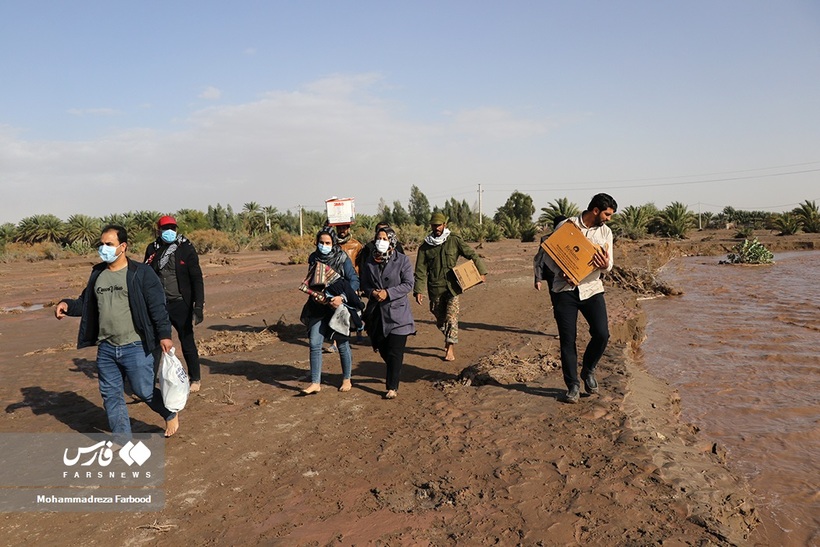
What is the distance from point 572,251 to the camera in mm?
5090

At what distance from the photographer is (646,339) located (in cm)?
904

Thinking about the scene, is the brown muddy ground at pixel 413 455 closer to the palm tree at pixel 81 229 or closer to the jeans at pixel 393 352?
the jeans at pixel 393 352

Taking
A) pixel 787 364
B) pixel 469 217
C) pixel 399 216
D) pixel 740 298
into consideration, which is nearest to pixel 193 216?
pixel 399 216

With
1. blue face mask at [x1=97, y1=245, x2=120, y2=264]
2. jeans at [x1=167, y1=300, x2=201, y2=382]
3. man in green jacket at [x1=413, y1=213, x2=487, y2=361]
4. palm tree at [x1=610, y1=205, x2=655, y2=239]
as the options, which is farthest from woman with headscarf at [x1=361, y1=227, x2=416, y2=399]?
palm tree at [x1=610, y1=205, x2=655, y2=239]

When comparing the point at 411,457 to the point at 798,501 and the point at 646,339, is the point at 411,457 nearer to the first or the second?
the point at 798,501

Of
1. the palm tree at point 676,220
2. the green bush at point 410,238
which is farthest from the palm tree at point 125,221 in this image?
the palm tree at point 676,220

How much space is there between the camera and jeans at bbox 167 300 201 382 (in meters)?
5.79

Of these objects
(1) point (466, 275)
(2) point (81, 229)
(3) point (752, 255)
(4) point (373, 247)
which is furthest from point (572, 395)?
(2) point (81, 229)

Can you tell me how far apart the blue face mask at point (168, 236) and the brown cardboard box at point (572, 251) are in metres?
3.64

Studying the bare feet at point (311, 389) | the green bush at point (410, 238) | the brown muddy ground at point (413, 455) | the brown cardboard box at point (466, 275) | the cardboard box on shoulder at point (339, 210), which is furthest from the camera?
the green bush at point (410, 238)

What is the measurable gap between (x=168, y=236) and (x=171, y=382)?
6.27 ft

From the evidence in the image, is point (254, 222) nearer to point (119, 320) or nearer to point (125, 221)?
point (125, 221)

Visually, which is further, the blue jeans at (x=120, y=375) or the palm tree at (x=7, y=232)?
the palm tree at (x=7, y=232)

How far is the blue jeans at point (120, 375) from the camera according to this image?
425 cm
